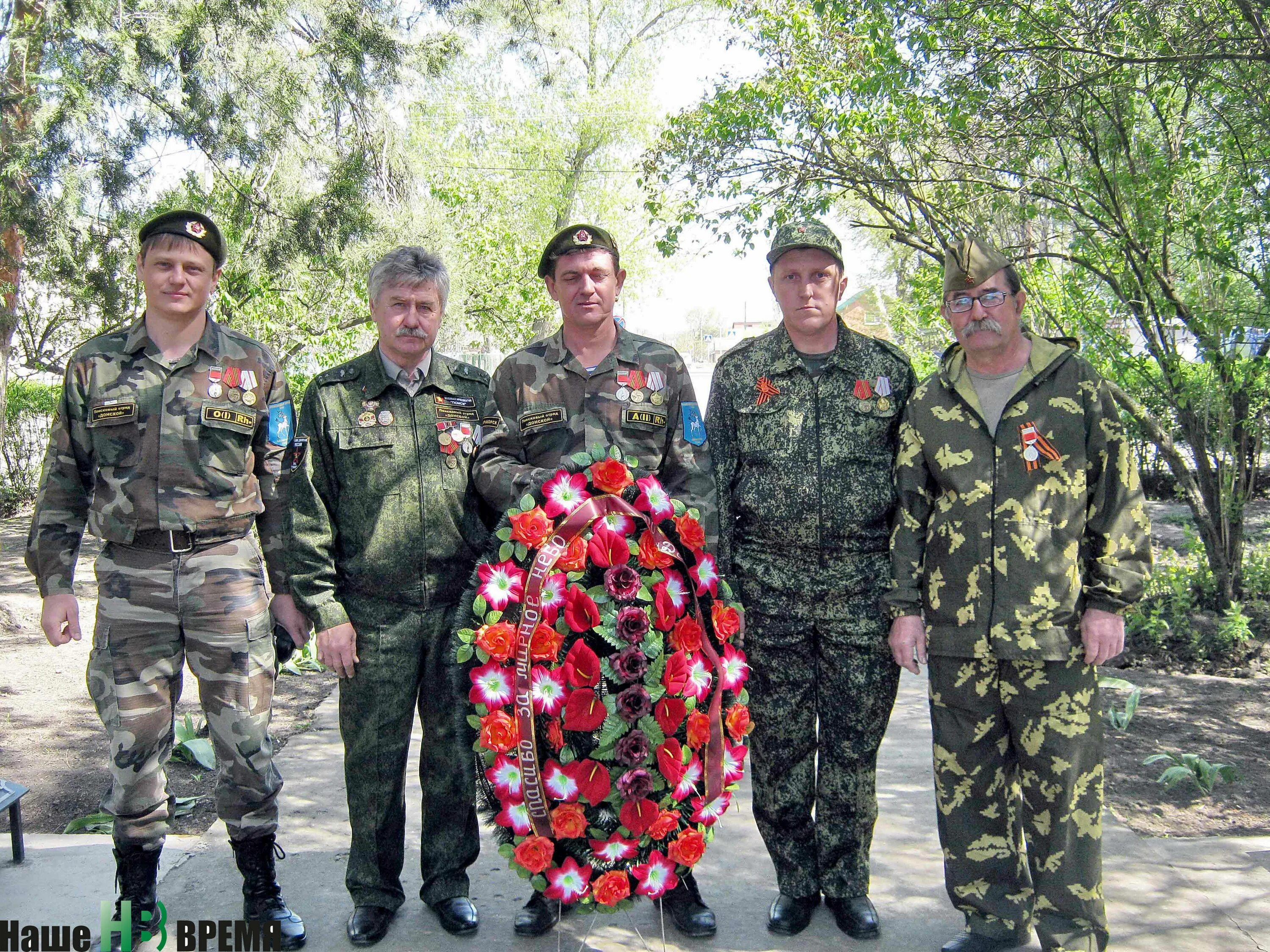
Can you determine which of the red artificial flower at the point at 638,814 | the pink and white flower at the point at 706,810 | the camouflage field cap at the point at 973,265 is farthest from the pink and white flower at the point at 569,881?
the camouflage field cap at the point at 973,265

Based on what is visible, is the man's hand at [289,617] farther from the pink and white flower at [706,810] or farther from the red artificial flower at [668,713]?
the pink and white flower at [706,810]

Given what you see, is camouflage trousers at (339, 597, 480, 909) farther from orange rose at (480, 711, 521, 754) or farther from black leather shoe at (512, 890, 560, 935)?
orange rose at (480, 711, 521, 754)

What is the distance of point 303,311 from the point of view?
9781 millimetres

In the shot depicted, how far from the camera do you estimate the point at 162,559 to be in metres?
3.06

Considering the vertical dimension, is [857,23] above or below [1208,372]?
above

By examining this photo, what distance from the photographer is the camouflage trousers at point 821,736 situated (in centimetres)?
321

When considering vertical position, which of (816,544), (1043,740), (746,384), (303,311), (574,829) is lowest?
(574,829)

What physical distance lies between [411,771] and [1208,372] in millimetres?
5386

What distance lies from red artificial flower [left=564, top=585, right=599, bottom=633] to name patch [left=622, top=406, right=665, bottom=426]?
2.17 ft

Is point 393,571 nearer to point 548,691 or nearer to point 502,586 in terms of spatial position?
point 502,586

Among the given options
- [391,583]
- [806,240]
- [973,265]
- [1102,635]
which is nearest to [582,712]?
[391,583]

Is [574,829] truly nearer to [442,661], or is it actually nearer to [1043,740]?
[442,661]

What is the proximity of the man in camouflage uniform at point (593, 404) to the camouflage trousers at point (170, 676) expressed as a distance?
86cm

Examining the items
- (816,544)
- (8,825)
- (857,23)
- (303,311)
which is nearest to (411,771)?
(8,825)
